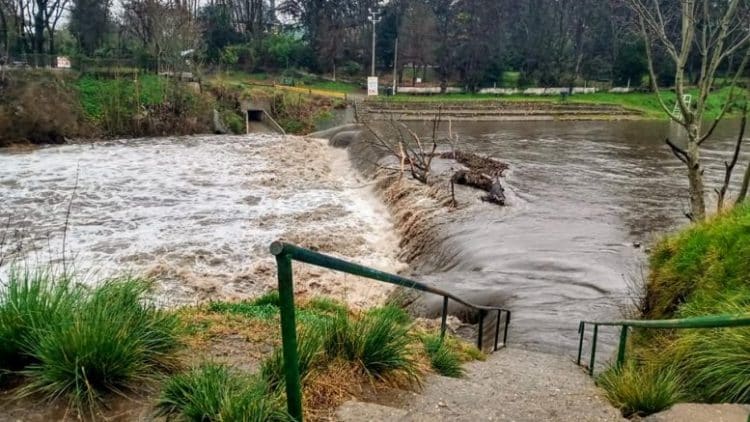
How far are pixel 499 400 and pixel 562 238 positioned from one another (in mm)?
9766

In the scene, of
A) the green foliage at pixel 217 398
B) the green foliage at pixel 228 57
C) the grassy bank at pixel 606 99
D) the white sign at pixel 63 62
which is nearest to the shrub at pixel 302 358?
the green foliage at pixel 217 398

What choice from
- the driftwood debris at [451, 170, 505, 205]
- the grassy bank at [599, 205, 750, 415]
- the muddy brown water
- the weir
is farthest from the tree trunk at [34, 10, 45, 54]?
the grassy bank at [599, 205, 750, 415]

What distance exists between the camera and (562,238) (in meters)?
13.4

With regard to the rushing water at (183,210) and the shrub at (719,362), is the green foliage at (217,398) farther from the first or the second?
the rushing water at (183,210)

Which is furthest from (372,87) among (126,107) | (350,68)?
(126,107)

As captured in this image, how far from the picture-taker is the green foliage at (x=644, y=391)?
4.09 meters

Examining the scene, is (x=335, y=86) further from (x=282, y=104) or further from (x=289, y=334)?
(x=289, y=334)

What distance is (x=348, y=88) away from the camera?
2176 inches

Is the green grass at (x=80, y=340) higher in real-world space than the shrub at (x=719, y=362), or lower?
higher

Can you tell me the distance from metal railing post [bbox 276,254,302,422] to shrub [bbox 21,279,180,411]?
104 cm

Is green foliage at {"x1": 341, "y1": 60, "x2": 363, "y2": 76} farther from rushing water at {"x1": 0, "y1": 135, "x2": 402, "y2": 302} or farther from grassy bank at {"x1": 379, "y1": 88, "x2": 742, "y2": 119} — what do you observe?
rushing water at {"x1": 0, "y1": 135, "x2": 402, "y2": 302}

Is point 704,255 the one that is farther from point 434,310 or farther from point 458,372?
point 434,310

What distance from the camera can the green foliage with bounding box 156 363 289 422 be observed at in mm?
2662

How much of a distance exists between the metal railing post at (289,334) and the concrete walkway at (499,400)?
50 centimetres
